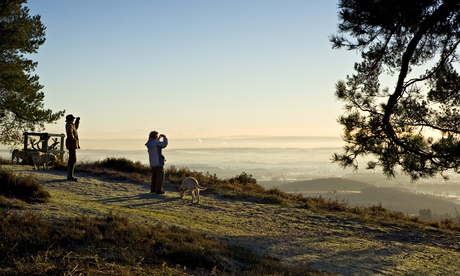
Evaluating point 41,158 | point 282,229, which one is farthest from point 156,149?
point 41,158

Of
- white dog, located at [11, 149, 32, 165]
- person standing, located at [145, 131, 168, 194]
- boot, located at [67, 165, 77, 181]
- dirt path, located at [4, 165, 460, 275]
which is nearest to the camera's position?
dirt path, located at [4, 165, 460, 275]

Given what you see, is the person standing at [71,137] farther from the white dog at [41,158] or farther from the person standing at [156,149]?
the white dog at [41,158]

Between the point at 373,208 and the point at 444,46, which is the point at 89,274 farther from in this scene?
the point at 373,208

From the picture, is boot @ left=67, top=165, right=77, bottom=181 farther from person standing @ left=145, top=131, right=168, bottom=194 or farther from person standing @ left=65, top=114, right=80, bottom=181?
person standing @ left=145, top=131, right=168, bottom=194

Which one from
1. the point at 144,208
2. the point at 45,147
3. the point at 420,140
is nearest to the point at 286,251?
the point at 144,208

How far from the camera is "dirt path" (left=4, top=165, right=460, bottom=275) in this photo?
950 centimetres

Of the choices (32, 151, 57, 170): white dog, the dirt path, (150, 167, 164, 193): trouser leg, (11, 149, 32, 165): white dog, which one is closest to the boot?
the dirt path

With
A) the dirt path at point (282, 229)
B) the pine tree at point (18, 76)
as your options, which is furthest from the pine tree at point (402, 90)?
the pine tree at point (18, 76)

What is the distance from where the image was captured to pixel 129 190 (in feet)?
53.1

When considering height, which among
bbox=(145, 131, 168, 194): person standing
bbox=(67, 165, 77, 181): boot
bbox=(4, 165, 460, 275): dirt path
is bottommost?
bbox=(4, 165, 460, 275): dirt path

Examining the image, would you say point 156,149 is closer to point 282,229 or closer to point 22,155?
point 282,229

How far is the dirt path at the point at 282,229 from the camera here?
9500 mm

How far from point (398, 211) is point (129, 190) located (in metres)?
10.0

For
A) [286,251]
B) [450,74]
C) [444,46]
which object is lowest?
[286,251]
